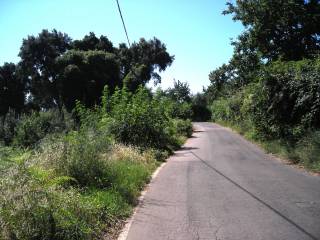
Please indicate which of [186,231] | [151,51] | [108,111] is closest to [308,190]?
[186,231]

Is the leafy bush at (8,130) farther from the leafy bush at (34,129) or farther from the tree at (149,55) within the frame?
the tree at (149,55)

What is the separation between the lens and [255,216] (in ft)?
28.8

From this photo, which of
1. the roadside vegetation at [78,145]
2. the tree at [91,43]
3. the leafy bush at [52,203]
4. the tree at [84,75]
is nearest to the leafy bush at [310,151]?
the roadside vegetation at [78,145]

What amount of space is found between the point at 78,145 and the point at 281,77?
571 inches

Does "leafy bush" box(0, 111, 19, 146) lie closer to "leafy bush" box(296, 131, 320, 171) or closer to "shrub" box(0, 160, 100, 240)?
"leafy bush" box(296, 131, 320, 171)

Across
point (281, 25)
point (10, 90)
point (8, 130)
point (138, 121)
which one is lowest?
point (138, 121)

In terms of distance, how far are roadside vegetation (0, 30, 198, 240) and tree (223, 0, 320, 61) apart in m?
10.5

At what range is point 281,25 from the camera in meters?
37.6

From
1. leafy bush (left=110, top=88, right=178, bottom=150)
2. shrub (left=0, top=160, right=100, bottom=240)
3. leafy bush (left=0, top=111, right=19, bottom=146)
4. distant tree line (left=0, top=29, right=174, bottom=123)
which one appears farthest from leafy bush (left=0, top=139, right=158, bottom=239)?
distant tree line (left=0, top=29, right=174, bottom=123)

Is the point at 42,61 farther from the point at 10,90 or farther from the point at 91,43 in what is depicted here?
the point at 10,90

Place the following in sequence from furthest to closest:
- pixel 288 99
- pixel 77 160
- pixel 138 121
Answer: pixel 138 121 < pixel 288 99 < pixel 77 160

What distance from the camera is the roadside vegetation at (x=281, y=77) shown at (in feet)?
62.3

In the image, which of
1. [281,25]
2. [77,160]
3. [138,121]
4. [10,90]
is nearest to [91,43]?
[10,90]

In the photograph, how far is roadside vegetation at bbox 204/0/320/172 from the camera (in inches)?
747
